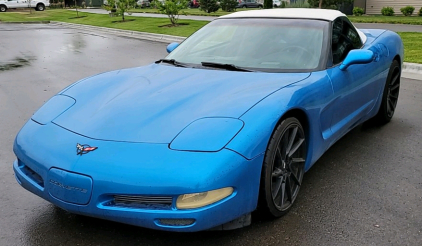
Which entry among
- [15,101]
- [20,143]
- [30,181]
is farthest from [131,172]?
[15,101]

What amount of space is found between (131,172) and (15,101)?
4980 millimetres

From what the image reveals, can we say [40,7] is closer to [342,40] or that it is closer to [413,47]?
[413,47]

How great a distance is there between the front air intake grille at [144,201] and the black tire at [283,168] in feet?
2.14

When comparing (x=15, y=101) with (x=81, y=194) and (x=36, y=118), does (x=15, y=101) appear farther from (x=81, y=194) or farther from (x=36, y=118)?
(x=81, y=194)

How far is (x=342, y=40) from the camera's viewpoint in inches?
172

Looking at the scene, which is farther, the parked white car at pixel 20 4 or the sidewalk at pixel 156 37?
the parked white car at pixel 20 4

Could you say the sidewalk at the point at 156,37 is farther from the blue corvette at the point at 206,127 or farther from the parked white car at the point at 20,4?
the parked white car at the point at 20,4

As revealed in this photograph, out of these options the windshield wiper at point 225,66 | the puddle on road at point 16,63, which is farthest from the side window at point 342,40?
the puddle on road at point 16,63

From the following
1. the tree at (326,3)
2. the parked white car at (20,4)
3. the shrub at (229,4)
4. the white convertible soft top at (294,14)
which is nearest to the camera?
the white convertible soft top at (294,14)

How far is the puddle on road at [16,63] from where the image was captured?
33.8ft

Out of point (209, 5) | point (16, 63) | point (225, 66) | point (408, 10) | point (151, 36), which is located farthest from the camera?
point (209, 5)

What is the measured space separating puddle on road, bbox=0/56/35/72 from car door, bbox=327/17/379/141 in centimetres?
801

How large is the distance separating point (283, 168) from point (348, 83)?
4.31 feet

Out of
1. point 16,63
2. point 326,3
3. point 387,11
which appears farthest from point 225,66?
point 387,11
